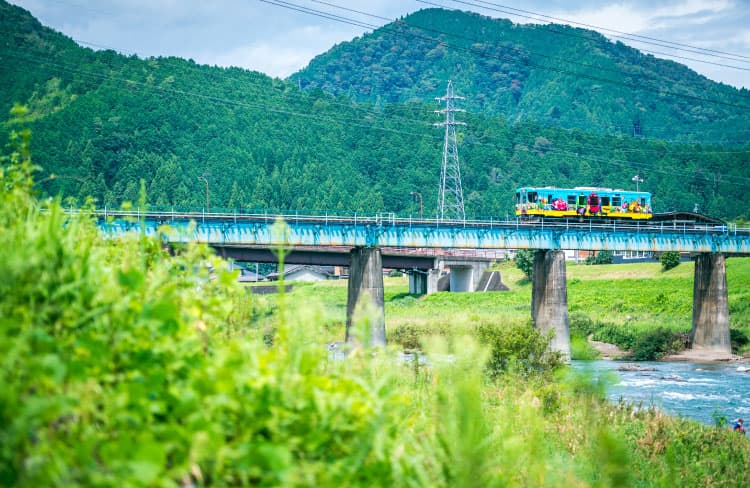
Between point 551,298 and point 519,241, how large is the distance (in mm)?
4369

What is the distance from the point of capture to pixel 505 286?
88.5 metres

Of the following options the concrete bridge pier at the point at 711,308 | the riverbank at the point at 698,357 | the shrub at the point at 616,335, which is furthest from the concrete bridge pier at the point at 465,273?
the concrete bridge pier at the point at 711,308

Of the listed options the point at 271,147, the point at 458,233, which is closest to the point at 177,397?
the point at 458,233

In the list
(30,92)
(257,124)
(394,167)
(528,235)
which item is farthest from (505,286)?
(30,92)

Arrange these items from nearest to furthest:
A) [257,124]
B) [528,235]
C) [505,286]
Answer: [528,235] → [505,286] → [257,124]

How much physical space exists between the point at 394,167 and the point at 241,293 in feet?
415

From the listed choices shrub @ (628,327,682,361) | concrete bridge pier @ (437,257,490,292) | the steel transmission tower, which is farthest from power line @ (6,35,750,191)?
shrub @ (628,327,682,361)

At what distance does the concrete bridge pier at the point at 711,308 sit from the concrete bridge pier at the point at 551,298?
10.6 metres

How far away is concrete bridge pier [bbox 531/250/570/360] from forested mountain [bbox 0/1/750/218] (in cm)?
5664

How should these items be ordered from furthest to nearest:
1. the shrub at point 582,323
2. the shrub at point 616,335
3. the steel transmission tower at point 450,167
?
1. the steel transmission tower at point 450,167
2. the shrub at point 582,323
3. the shrub at point 616,335

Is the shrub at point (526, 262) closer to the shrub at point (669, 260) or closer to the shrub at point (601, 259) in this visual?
the shrub at point (601, 259)

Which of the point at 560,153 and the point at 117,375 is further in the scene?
the point at 560,153

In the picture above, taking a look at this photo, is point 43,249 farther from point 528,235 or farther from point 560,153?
point 560,153

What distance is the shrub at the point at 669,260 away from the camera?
7612 cm
